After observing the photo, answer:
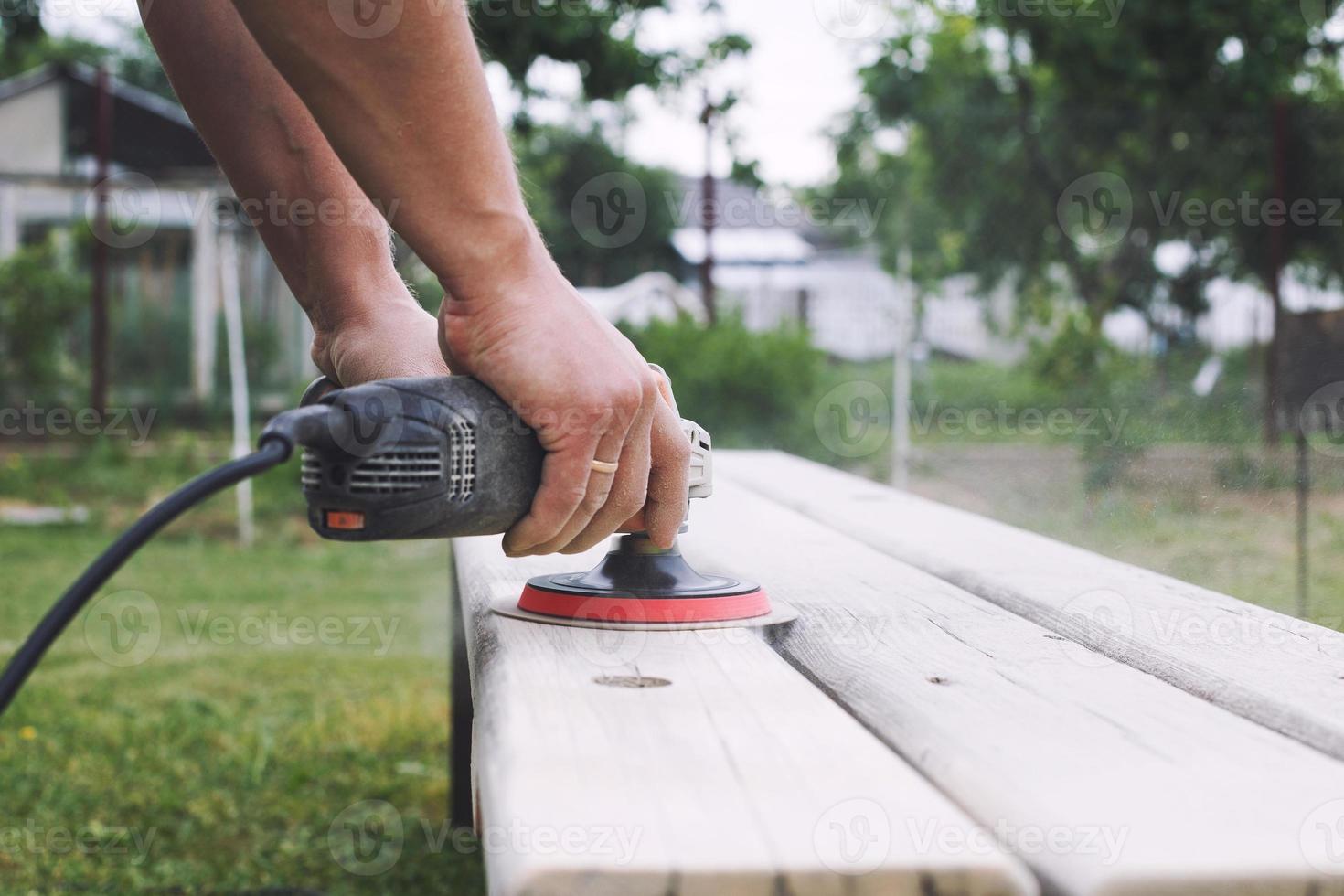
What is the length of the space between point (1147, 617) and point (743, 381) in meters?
5.23

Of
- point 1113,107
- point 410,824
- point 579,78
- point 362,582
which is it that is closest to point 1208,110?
point 1113,107

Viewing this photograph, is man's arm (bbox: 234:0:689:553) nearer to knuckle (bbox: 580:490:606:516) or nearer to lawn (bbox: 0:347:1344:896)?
knuckle (bbox: 580:490:606:516)

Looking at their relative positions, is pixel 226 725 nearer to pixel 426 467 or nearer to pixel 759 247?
pixel 426 467

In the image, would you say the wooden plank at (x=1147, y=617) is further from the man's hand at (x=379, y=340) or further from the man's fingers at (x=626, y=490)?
the man's hand at (x=379, y=340)

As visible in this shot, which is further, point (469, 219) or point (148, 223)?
point (148, 223)

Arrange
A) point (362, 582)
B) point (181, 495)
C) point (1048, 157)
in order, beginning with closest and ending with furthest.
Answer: point (181, 495)
point (362, 582)
point (1048, 157)

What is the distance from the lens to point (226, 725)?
9.82 feet

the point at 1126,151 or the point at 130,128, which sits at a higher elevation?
the point at 130,128

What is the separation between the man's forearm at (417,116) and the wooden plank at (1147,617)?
0.61 m

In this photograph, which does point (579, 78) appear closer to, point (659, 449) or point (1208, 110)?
point (1208, 110)

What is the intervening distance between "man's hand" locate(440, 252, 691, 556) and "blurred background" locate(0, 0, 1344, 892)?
1465mm

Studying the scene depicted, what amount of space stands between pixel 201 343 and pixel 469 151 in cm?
773

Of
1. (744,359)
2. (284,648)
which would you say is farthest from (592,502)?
(744,359)

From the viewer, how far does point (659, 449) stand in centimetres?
111
